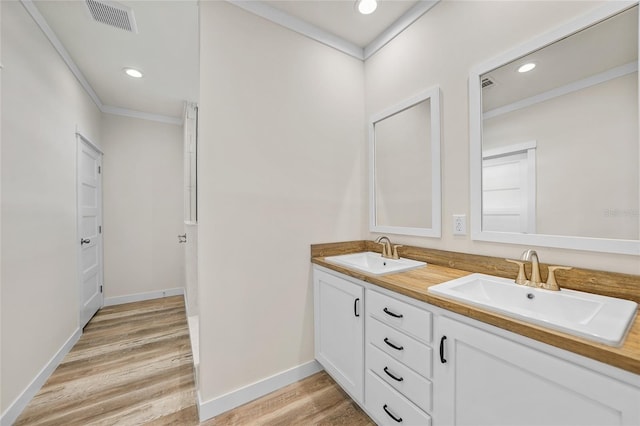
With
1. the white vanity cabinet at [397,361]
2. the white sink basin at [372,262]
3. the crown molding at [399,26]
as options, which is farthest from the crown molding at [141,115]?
the white vanity cabinet at [397,361]

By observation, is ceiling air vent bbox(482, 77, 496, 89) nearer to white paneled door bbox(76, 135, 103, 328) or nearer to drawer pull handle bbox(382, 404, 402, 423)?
drawer pull handle bbox(382, 404, 402, 423)

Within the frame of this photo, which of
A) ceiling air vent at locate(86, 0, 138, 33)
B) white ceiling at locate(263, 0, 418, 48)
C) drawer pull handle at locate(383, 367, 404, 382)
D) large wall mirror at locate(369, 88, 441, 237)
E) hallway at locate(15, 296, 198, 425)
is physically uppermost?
white ceiling at locate(263, 0, 418, 48)

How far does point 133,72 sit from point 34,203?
1.56m

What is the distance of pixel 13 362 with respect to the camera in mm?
1550

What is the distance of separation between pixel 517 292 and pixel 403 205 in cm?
92

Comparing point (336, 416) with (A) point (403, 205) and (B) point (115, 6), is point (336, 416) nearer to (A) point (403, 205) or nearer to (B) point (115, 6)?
(A) point (403, 205)

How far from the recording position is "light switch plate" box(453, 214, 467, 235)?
1510 mm

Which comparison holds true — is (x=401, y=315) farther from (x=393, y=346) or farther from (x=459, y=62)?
(x=459, y=62)

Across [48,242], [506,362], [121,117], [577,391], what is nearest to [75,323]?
[48,242]

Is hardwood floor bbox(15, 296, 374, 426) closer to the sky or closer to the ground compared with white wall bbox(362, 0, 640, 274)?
closer to the ground

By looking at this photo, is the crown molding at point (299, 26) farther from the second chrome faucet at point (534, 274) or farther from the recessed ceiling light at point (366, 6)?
the second chrome faucet at point (534, 274)

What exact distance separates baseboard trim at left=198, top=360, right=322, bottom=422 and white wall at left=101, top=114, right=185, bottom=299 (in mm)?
2664

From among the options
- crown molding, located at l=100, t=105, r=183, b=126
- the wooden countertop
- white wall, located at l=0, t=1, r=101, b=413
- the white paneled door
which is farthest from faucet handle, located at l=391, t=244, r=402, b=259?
crown molding, located at l=100, t=105, r=183, b=126

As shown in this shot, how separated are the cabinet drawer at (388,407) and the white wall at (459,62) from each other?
34.3 inches
